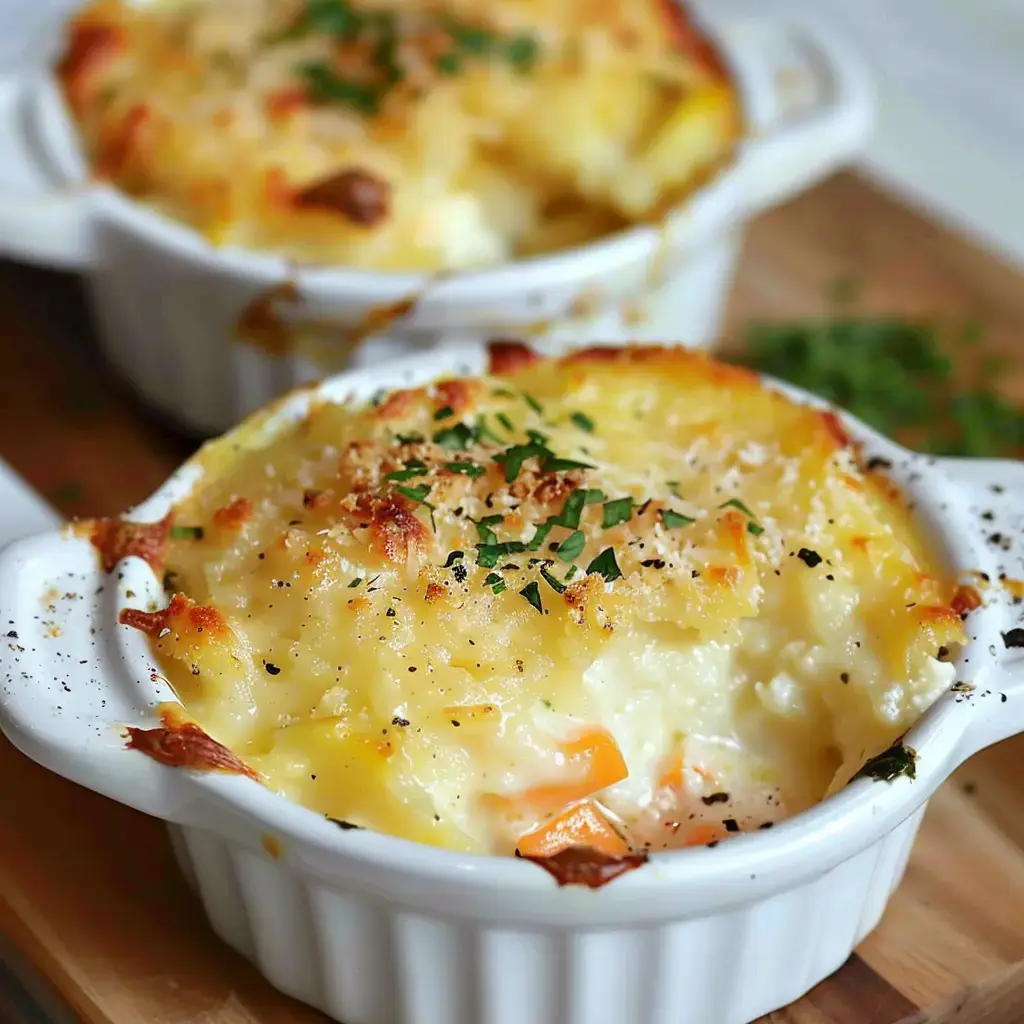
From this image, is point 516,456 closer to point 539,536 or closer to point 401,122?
point 539,536

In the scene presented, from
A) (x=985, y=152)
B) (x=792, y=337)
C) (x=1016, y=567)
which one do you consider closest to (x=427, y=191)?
(x=792, y=337)

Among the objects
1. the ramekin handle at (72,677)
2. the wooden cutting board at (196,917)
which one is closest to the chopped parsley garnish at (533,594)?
the ramekin handle at (72,677)

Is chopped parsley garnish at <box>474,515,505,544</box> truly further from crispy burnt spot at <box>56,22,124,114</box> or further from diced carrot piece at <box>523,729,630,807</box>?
crispy burnt spot at <box>56,22,124,114</box>

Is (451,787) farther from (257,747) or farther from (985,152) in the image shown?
(985,152)

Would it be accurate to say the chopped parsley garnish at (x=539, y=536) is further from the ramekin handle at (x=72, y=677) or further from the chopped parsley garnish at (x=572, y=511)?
the ramekin handle at (x=72, y=677)

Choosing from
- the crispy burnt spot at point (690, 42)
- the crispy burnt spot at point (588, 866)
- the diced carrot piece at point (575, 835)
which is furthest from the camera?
the crispy burnt spot at point (690, 42)

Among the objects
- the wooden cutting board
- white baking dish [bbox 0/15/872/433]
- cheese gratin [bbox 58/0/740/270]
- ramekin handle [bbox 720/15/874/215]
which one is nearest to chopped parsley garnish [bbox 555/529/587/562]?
the wooden cutting board

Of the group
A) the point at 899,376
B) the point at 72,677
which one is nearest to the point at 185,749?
the point at 72,677
